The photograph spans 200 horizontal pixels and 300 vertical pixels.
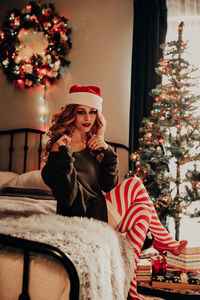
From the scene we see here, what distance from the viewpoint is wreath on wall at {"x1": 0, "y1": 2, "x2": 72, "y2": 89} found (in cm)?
341

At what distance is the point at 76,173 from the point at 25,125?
224 centimetres

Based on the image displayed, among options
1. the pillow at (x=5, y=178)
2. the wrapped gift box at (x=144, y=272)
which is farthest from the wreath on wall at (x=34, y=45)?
the wrapped gift box at (x=144, y=272)

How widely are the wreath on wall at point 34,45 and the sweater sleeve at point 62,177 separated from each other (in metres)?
2.25

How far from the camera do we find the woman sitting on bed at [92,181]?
4.55ft

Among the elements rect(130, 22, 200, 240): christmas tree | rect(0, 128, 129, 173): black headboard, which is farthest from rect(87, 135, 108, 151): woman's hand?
rect(0, 128, 129, 173): black headboard

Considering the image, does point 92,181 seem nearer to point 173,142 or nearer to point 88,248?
point 88,248

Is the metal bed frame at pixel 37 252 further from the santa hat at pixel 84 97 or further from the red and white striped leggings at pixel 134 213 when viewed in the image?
the santa hat at pixel 84 97

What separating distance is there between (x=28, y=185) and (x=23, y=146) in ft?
3.07

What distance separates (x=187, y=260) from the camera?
1.54m

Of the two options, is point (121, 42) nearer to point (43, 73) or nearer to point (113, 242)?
point (43, 73)

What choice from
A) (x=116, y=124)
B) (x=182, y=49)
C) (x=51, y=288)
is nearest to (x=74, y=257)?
(x=51, y=288)

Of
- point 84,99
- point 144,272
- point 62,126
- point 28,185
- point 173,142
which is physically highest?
point 84,99

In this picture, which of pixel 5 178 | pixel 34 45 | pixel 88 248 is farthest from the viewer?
A: pixel 34 45

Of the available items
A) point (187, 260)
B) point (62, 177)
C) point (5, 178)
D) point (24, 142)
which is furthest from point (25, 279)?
point (24, 142)
